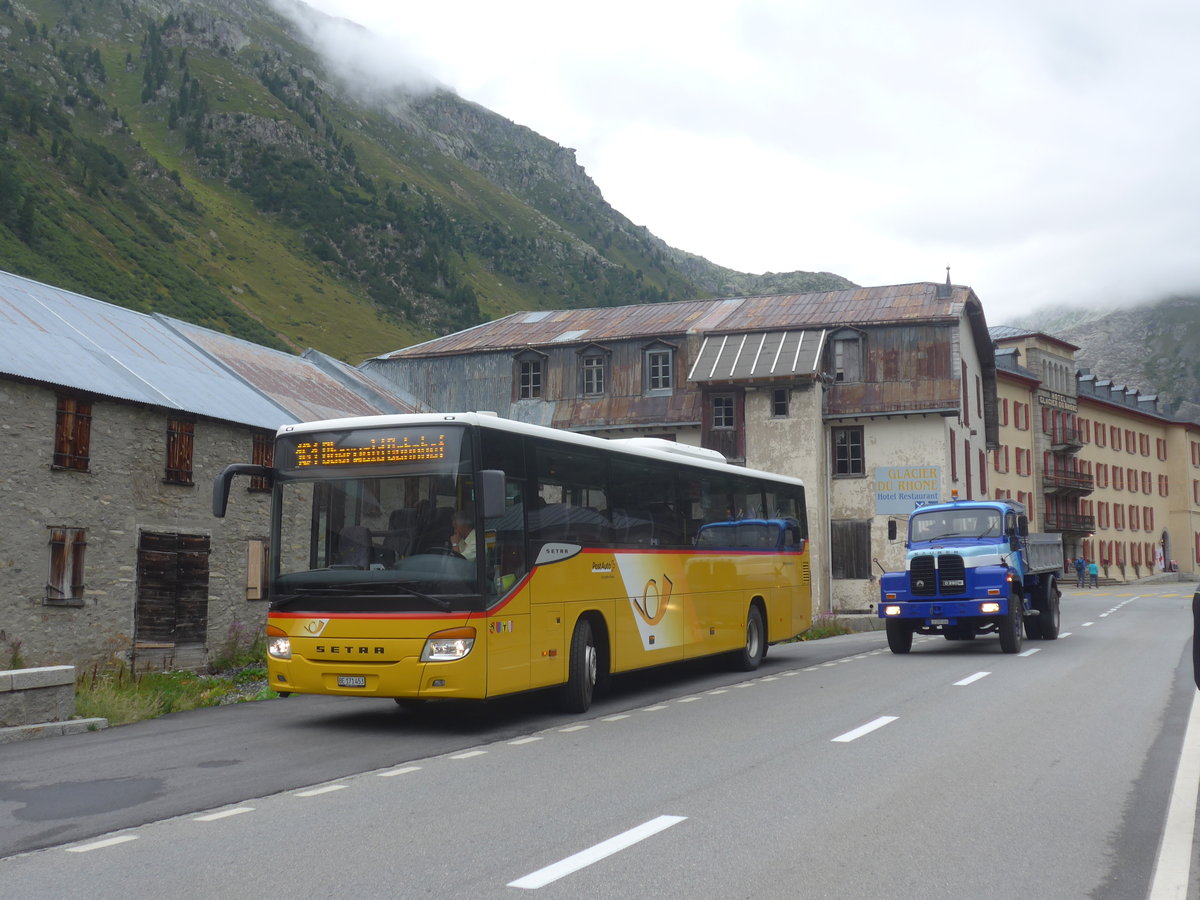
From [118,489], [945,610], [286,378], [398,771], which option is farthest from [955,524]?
[286,378]

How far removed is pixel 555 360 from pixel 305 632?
35053 mm

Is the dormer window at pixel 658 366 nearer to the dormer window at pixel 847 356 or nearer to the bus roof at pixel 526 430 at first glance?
the dormer window at pixel 847 356

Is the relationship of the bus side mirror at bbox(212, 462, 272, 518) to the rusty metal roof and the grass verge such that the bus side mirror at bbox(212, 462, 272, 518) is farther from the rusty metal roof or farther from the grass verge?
the rusty metal roof

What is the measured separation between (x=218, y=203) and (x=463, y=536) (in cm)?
14553

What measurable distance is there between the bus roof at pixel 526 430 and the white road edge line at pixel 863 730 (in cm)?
408

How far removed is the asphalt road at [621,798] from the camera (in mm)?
5797

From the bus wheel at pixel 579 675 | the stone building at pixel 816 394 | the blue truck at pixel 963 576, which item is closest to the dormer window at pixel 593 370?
the stone building at pixel 816 394

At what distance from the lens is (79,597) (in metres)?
22.3

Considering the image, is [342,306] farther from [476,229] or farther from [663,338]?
[663,338]

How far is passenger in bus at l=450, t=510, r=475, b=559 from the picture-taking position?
35.6 feet

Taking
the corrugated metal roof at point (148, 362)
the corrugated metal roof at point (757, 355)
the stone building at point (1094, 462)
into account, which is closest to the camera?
the corrugated metal roof at point (148, 362)

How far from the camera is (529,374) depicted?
4616cm

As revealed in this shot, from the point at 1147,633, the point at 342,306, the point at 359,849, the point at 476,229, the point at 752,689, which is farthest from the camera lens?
the point at 476,229

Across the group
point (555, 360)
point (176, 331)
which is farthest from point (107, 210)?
point (176, 331)
